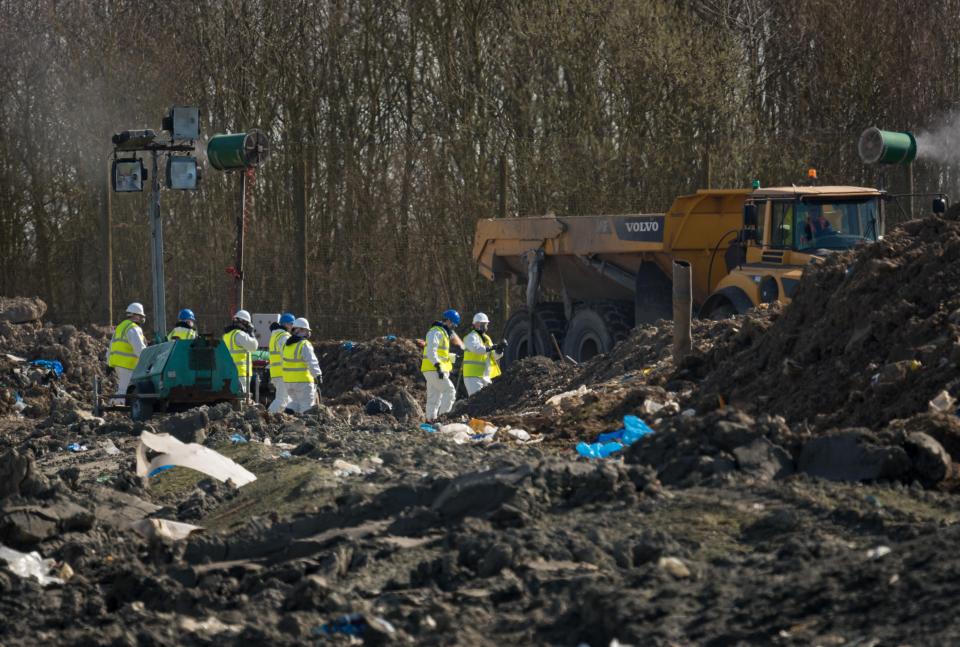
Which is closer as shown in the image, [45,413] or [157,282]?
[157,282]

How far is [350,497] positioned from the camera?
801cm

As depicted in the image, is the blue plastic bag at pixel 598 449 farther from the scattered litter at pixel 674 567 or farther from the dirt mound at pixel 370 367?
the dirt mound at pixel 370 367

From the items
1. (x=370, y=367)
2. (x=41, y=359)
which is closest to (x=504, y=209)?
(x=370, y=367)

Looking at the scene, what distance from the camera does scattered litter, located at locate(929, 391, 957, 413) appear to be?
9394mm

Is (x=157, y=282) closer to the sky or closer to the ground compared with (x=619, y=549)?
closer to the sky

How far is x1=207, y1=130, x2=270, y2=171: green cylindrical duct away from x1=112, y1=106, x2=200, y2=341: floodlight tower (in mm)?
607

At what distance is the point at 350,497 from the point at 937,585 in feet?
11.4

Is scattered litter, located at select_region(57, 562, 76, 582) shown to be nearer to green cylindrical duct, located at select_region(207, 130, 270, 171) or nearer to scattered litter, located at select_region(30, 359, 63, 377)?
green cylindrical duct, located at select_region(207, 130, 270, 171)

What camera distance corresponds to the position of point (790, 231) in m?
15.8

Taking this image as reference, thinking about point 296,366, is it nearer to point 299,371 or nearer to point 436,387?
point 299,371

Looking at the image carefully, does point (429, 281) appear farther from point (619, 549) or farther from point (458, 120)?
point (619, 549)

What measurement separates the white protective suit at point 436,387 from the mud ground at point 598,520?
5.26m

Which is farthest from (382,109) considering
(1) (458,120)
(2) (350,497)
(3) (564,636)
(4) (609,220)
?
(3) (564,636)

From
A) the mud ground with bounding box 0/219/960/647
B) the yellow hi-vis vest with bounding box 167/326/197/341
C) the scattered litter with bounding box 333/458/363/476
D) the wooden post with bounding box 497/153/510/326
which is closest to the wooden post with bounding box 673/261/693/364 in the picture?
the mud ground with bounding box 0/219/960/647
